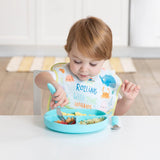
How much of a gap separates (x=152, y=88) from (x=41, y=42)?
1.52 metres

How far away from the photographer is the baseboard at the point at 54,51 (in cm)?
432

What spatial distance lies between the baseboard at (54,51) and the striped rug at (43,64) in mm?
166

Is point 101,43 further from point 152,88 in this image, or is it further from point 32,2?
point 32,2

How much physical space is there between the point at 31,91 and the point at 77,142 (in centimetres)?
220

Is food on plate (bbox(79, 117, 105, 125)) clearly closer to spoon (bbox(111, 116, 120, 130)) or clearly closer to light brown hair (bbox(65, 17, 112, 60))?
spoon (bbox(111, 116, 120, 130))

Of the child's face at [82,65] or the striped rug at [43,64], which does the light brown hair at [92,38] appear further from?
the striped rug at [43,64]

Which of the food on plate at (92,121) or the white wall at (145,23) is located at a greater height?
the food on plate at (92,121)

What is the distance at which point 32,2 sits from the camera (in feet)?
13.5

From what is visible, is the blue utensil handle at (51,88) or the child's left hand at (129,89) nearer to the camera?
the blue utensil handle at (51,88)


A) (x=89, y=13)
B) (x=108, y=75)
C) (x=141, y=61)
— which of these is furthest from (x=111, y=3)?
(x=108, y=75)

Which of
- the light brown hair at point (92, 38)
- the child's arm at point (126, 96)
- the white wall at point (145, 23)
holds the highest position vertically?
the light brown hair at point (92, 38)

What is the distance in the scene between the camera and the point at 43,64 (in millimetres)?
3895

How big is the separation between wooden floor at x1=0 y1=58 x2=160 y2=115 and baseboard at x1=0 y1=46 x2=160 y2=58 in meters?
0.32

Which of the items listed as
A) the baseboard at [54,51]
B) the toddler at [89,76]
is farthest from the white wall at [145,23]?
the toddler at [89,76]
